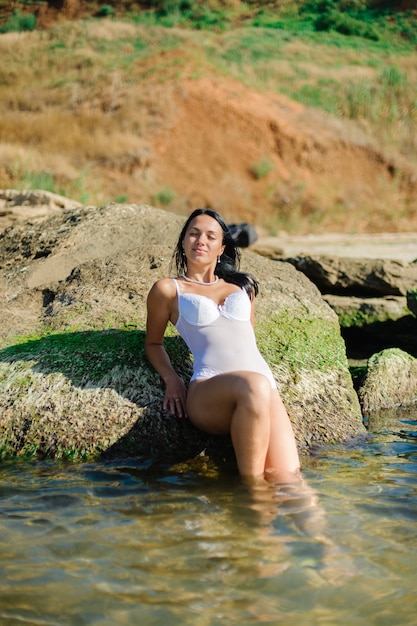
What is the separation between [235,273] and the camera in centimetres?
514

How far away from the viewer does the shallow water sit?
2973 mm

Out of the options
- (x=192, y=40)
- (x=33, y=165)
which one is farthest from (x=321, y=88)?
(x=33, y=165)

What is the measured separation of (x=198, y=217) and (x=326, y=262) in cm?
373

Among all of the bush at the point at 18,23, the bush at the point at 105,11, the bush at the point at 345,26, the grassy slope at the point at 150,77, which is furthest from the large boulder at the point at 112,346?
the bush at the point at 345,26

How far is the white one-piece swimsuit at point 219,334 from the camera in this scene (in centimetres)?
452

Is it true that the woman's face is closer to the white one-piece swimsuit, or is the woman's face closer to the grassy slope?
the white one-piece swimsuit

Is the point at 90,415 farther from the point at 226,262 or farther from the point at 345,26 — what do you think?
the point at 345,26

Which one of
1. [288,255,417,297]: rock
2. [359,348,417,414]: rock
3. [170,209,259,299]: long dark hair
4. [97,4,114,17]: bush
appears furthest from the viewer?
[97,4,114,17]: bush

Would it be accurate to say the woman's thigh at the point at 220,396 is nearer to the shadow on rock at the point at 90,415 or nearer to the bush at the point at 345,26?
the shadow on rock at the point at 90,415

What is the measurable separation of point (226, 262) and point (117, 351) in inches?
36.3

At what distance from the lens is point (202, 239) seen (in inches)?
195

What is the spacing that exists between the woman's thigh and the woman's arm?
6.8 inches

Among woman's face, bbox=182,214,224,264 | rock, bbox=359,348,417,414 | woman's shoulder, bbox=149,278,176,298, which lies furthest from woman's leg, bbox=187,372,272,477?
rock, bbox=359,348,417,414

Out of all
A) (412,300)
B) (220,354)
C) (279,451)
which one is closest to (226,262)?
(220,354)
